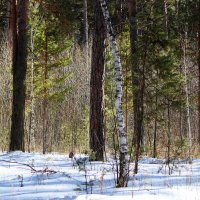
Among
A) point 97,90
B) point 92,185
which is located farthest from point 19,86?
point 92,185

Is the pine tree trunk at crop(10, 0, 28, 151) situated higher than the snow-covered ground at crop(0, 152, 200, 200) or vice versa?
the pine tree trunk at crop(10, 0, 28, 151)

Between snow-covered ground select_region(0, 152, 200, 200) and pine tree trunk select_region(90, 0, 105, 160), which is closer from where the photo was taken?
snow-covered ground select_region(0, 152, 200, 200)

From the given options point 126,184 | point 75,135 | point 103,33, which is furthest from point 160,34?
point 75,135

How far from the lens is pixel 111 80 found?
17641mm

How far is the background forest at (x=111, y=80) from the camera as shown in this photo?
9984 millimetres

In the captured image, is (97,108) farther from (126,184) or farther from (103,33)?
(126,184)

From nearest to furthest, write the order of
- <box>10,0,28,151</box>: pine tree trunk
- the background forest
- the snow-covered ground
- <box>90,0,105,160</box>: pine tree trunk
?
the snow-covered ground, the background forest, <box>90,0,105,160</box>: pine tree trunk, <box>10,0,28,151</box>: pine tree trunk

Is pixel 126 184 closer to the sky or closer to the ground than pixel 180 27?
closer to the ground

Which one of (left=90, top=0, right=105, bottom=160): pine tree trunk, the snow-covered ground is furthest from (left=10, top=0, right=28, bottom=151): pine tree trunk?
the snow-covered ground

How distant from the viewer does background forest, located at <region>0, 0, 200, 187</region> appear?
998 cm

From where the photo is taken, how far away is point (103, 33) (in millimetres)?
10555

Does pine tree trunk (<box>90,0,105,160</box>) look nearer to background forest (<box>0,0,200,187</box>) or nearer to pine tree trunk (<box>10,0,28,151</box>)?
background forest (<box>0,0,200,187</box>)

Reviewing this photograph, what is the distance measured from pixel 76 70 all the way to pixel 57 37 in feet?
30.0

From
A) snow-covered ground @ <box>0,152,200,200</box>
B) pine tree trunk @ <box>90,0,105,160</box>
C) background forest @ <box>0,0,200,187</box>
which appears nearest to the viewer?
snow-covered ground @ <box>0,152,200,200</box>
